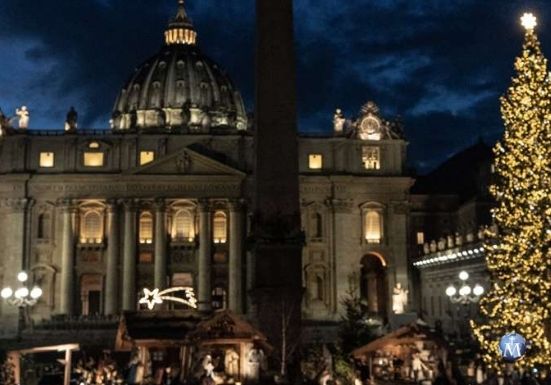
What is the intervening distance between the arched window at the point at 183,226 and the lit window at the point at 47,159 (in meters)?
10.4

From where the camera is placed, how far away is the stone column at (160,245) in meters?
71.4

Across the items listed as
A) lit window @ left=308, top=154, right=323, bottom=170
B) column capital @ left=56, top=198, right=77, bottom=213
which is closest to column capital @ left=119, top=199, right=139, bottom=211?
column capital @ left=56, top=198, right=77, bottom=213

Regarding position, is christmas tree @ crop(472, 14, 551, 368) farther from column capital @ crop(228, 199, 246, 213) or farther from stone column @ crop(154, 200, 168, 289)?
stone column @ crop(154, 200, 168, 289)

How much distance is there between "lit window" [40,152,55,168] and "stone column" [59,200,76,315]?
3461mm

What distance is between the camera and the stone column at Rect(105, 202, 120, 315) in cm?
7119

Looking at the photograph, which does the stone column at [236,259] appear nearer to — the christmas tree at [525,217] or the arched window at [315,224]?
the arched window at [315,224]

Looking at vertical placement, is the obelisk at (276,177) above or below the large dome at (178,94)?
below

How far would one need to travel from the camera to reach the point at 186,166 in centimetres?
7269

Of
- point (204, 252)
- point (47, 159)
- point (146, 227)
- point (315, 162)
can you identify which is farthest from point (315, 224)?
point (47, 159)

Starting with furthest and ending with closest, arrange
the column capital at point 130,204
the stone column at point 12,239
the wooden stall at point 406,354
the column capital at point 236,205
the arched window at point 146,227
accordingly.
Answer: the arched window at point 146,227, the column capital at point 236,205, the column capital at point 130,204, the stone column at point 12,239, the wooden stall at point 406,354

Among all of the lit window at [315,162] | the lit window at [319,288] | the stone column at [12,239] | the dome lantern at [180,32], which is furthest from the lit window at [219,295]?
the dome lantern at [180,32]

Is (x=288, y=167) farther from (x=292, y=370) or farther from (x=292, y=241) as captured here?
(x=292, y=370)

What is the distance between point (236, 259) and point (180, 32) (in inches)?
1562

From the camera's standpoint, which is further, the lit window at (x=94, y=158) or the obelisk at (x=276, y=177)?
the lit window at (x=94, y=158)
